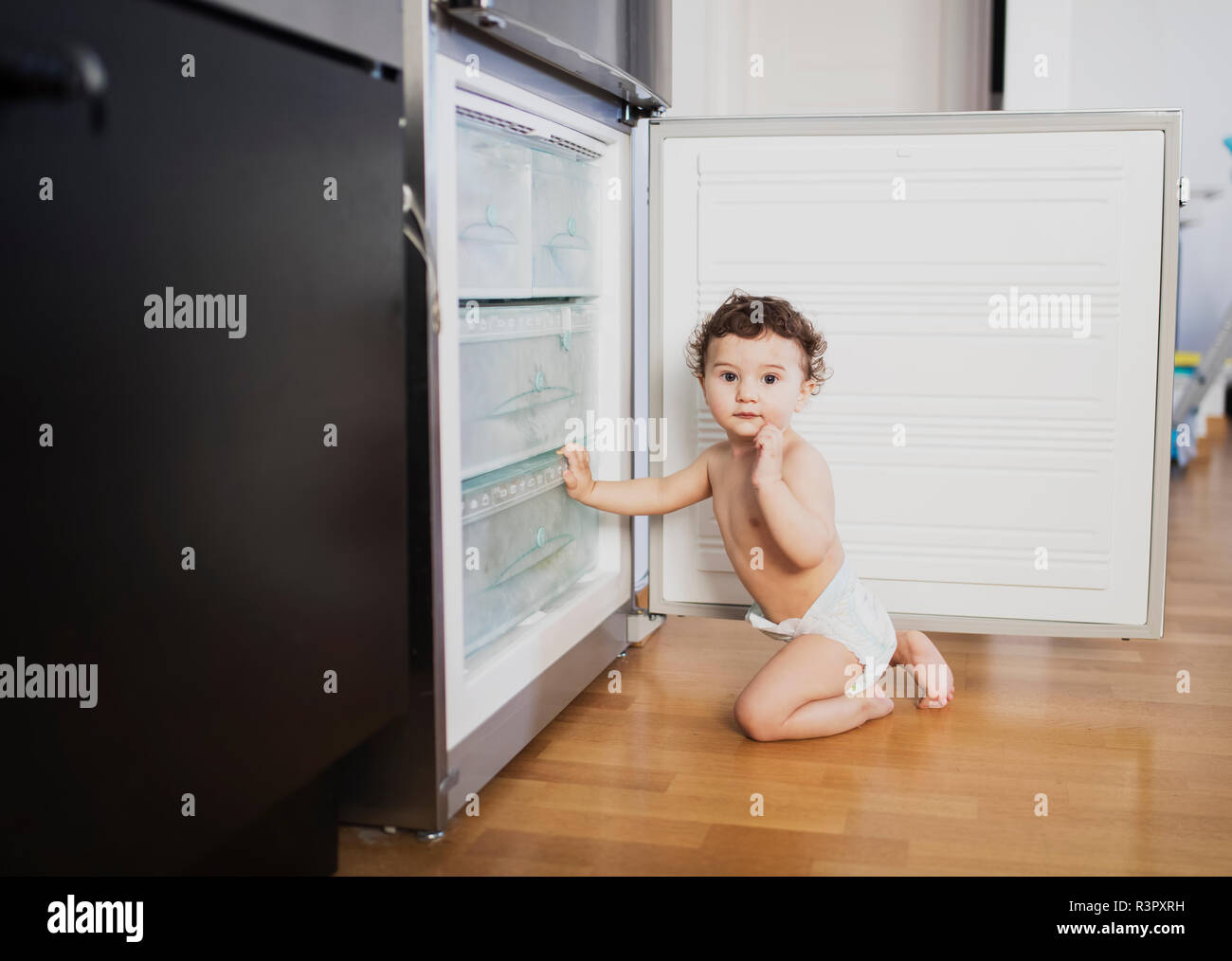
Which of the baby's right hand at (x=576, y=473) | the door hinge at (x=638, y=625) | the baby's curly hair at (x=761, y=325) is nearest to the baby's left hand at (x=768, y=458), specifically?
the baby's curly hair at (x=761, y=325)

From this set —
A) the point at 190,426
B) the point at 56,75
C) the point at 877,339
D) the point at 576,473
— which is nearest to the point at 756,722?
the point at 576,473

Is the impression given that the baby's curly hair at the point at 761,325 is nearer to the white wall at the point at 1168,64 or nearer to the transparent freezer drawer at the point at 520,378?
the transparent freezer drawer at the point at 520,378

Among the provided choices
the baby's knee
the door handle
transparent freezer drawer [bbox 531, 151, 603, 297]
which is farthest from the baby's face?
the door handle

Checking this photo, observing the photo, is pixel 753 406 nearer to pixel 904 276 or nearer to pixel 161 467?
pixel 904 276

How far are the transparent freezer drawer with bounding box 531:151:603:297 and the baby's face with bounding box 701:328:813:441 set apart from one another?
0.26 m

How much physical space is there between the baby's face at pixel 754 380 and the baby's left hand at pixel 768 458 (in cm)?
5

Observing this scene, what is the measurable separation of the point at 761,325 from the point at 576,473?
0.34 metres

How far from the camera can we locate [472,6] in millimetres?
1243

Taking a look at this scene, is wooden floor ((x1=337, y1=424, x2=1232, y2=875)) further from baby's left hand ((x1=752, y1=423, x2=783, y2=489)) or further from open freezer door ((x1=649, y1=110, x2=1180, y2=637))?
baby's left hand ((x1=752, y1=423, x2=783, y2=489))

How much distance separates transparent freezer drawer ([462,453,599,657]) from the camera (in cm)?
156

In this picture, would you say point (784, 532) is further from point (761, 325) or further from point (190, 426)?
point (190, 426)

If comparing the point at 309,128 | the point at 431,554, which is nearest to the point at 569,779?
the point at 431,554

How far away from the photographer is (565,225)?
6.06ft

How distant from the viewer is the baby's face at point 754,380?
1.72 meters
